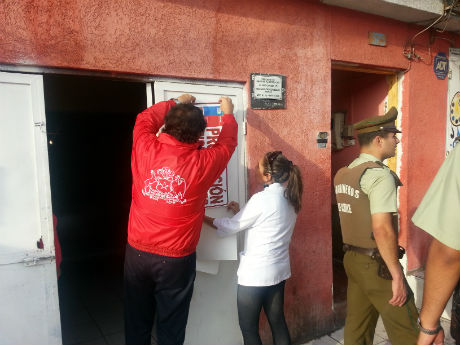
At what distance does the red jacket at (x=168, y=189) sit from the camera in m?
2.08

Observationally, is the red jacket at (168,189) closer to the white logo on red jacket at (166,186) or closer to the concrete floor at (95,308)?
the white logo on red jacket at (166,186)

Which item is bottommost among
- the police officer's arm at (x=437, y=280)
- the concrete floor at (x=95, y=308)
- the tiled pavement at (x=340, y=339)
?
the tiled pavement at (x=340, y=339)

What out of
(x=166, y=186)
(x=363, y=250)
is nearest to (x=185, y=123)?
(x=166, y=186)

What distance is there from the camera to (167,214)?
2105mm

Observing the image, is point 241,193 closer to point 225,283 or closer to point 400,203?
point 225,283

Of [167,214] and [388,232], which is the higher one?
[167,214]

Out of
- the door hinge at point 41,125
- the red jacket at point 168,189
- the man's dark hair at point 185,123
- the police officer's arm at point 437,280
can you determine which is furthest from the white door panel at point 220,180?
the police officer's arm at point 437,280

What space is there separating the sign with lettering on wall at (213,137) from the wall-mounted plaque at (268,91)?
1.26 feet

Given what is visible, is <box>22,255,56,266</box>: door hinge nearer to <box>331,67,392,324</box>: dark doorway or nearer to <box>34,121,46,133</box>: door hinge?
<box>34,121,46,133</box>: door hinge

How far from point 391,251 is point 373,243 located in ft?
0.60

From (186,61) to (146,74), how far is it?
35 centimetres

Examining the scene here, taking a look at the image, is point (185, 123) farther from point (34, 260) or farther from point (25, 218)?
point (34, 260)

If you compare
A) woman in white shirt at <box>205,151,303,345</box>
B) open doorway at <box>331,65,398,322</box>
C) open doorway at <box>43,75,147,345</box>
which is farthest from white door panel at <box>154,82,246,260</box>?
open doorway at <box>43,75,147,345</box>

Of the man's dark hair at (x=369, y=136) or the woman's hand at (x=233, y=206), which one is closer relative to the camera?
the man's dark hair at (x=369, y=136)
